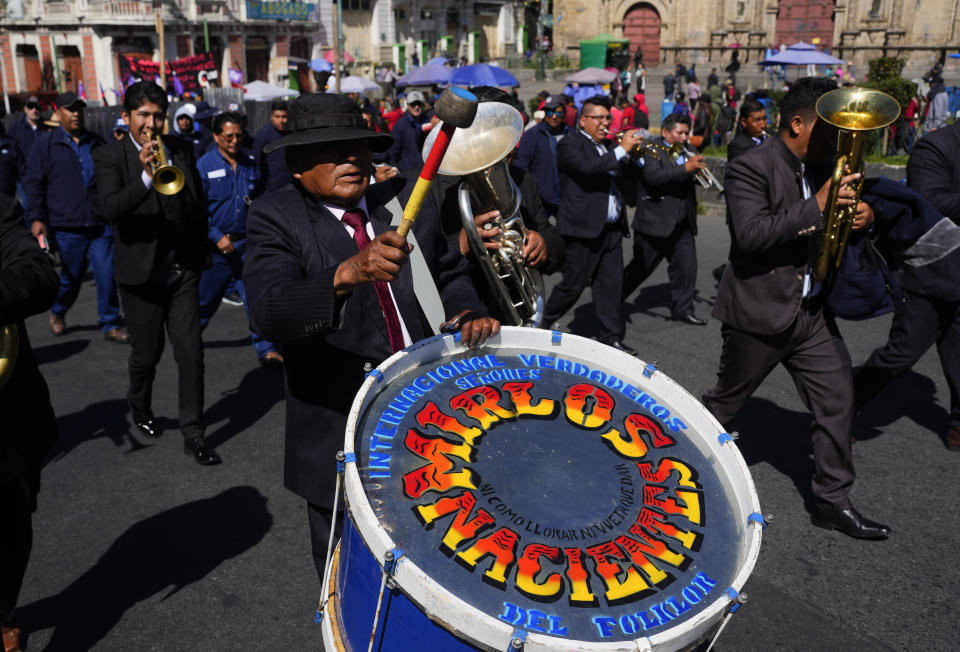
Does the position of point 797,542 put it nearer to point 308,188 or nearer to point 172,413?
point 308,188

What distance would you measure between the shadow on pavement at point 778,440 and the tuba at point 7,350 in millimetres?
3483

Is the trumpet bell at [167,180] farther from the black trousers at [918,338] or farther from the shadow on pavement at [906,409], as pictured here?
the shadow on pavement at [906,409]

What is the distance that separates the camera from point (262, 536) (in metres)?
3.99

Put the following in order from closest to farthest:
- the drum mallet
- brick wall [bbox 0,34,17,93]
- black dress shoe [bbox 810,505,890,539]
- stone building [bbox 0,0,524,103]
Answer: the drum mallet < black dress shoe [bbox 810,505,890,539] < stone building [bbox 0,0,524,103] < brick wall [bbox 0,34,17,93]

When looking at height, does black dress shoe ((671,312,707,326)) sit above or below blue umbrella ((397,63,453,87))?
below

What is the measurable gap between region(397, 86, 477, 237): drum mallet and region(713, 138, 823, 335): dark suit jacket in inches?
83.8

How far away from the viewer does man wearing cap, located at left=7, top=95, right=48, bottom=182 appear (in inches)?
365

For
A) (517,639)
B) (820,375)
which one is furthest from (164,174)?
(517,639)

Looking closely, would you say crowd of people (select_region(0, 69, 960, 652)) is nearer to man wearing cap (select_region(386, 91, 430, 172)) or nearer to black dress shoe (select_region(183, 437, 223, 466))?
black dress shoe (select_region(183, 437, 223, 466))

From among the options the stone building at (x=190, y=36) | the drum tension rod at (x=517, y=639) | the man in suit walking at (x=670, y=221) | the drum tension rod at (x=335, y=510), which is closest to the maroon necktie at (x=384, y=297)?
the drum tension rod at (x=335, y=510)

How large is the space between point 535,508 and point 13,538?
2.10 metres

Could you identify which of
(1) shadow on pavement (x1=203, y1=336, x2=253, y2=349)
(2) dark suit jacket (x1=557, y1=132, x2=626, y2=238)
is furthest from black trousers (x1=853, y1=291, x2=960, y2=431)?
(1) shadow on pavement (x1=203, y1=336, x2=253, y2=349)

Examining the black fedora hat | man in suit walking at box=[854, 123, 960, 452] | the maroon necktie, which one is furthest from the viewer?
man in suit walking at box=[854, 123, 960, 452]

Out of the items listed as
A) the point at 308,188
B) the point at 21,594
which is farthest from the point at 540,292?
the point at 21,594
